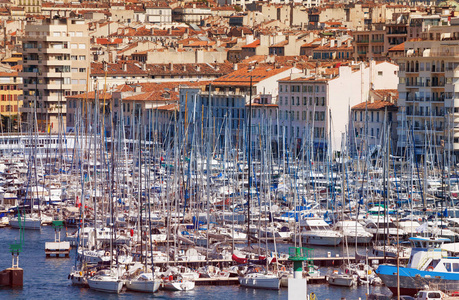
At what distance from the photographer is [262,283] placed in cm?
3669

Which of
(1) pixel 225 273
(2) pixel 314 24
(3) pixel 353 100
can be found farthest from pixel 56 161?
(2) pixel 314 24

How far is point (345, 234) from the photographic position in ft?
140

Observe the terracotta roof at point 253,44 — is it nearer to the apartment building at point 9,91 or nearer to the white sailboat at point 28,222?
the apartment building at point 9,91

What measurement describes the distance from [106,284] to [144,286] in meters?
0.96

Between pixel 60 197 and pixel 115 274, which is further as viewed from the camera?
pixel 60 197

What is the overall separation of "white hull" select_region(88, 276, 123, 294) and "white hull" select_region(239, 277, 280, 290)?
125 inches

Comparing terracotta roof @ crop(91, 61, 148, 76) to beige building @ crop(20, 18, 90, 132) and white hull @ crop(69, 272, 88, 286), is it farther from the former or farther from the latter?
white hull @ crop(69, 272, 88, 286)

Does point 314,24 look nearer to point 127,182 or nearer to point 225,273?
point 127,182

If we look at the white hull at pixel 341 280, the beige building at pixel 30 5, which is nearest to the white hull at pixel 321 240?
the white hull at pixel 341 280

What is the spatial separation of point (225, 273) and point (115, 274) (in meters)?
3.00

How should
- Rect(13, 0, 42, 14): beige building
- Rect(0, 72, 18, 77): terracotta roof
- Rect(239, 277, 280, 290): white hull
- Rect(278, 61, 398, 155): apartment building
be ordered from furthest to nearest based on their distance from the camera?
Rect(13, 0, 42, 14): beige building → Rect(0, 72, 18, 77): terracotta roof → Rect(278, 61, 398, 155): apartment building → Rect(239, 277, 280, 290): white hull

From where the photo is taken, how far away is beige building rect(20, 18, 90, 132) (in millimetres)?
87500

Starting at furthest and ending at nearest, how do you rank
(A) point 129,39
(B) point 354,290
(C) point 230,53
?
(A) point 129,39, (C) point 230,53, (B) point 354,290

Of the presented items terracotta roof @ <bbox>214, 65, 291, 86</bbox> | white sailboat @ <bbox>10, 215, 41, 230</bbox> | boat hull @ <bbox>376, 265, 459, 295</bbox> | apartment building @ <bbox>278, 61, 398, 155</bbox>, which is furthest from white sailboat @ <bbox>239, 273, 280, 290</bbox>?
terracotta roof @ <bbox>214, 65, 291, 86</bbox>
